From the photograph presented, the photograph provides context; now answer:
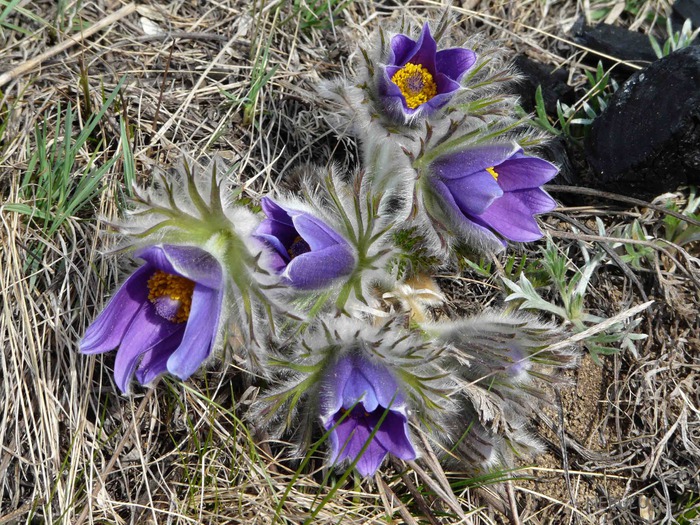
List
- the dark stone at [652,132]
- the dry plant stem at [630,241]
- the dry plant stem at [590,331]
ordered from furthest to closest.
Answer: the dry plant stem at [630,241], the dark stone at [652,132], the dry plant stem at [590,331]

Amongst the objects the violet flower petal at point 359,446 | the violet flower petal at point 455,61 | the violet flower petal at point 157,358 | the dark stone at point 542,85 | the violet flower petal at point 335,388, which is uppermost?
the violet flower petal at point 455,61

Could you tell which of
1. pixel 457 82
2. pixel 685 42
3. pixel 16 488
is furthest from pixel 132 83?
pixel 685 42

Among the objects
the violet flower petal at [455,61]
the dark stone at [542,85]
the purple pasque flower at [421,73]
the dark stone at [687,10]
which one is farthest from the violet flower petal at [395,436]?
the dark stone at [687,10]

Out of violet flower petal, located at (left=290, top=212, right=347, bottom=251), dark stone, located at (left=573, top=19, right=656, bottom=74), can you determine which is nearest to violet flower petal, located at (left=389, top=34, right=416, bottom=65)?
violet flower petal, located at (left=290, top=212, right=347, bottom=251)

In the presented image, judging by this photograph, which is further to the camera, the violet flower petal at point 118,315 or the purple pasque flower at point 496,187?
the purple pasque flower at point 496,187

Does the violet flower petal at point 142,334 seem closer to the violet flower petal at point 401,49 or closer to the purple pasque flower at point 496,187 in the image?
the purple pasque flower at point 496,187

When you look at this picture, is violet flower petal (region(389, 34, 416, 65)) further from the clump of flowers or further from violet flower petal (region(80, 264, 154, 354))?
violet flower petal (region(80, 264, 154, 354))
